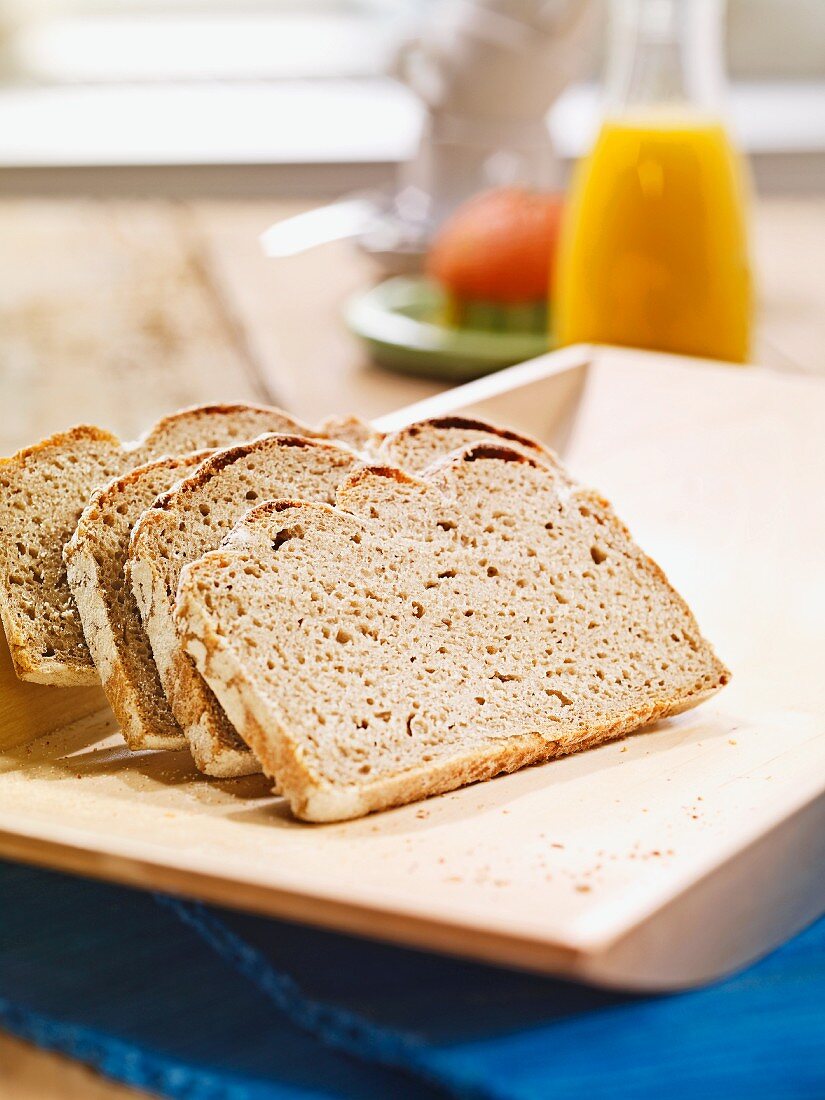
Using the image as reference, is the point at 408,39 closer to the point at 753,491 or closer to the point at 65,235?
the point at 65,235

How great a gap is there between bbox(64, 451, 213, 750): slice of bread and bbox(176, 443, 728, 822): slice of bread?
11 cm

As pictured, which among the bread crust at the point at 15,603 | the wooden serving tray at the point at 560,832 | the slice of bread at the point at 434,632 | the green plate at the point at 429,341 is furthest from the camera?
the green plate at the point at 429,341

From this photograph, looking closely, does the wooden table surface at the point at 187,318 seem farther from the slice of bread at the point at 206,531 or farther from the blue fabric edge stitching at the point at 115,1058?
the blue fabric edge stitching at the point at 115,1058

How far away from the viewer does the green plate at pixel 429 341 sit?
106 inches

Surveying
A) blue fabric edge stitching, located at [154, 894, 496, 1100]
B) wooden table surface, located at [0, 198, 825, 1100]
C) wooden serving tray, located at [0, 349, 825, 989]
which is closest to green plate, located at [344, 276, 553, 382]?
wooden table surface, located at [0, 198, 825, 1100]

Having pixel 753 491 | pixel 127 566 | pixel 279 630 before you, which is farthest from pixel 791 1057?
pixel 753 491

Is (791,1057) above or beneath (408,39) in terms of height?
beneath

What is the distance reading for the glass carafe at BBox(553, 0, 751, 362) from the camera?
8.32 ft

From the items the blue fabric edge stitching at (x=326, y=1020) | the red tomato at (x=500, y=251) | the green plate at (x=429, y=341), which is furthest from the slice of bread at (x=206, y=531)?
the red tomato at (x=500, y=251)

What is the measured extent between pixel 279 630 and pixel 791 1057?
501 mm

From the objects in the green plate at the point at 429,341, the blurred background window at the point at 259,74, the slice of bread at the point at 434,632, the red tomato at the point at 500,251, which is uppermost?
the blurred background window at the point at 259,74

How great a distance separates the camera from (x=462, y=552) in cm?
137

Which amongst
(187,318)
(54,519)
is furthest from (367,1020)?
(187,318)

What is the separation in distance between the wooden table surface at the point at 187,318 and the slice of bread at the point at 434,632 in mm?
1177
